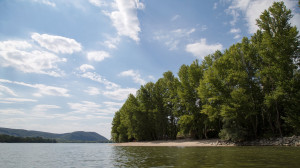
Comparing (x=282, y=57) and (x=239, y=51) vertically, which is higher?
(x=239, y=51)

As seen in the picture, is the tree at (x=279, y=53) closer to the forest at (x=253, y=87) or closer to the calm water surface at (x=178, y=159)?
the forest at (x=253, y=87)

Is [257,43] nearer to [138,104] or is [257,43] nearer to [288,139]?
[288,139]

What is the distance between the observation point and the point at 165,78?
52.6 m

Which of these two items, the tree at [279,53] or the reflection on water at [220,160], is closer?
the reflection on water at [220,160]

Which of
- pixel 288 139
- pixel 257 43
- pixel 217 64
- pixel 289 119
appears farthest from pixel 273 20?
pixel 288 139

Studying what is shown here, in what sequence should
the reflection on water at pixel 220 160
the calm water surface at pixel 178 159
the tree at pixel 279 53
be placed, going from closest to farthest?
the reflection on water at pixel 220 160 < the calm water surface at pixel 178 159 < the tree at pixel 279 53

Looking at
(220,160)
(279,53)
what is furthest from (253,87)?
(220,160)

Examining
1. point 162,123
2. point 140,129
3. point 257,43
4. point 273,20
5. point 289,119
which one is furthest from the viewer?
point 140,129

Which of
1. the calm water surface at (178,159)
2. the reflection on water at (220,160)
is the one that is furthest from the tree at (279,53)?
the reflection on water at (220,160)

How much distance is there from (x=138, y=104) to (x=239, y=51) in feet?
115

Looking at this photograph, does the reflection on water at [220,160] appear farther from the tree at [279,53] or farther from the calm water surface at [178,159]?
the tree at [279,53]

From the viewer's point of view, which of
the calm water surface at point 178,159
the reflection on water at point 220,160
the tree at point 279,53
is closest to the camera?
the reflection on water at point 220,160

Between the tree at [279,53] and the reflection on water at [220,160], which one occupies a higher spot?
the tree at [279,53]

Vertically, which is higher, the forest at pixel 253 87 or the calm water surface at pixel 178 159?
the forest at pixel 253 87
